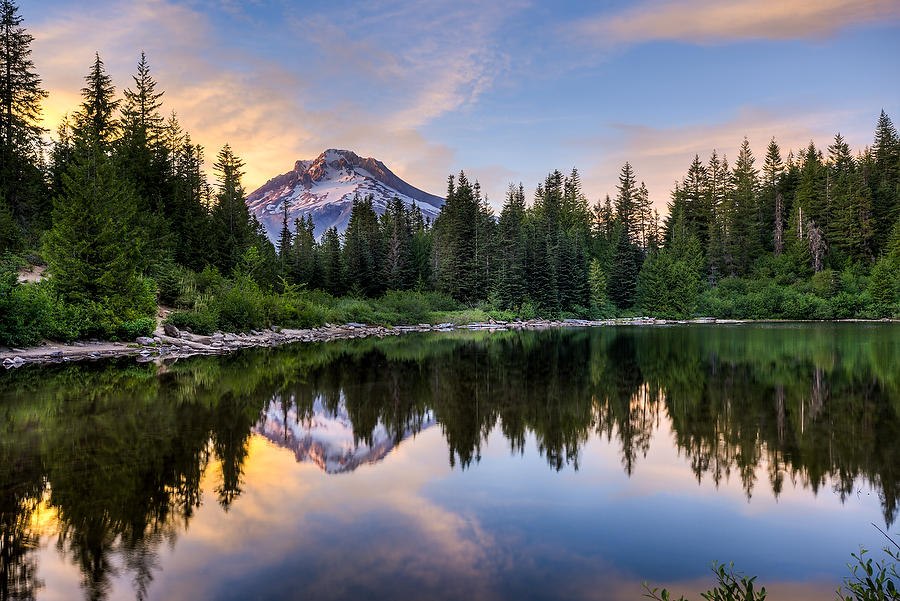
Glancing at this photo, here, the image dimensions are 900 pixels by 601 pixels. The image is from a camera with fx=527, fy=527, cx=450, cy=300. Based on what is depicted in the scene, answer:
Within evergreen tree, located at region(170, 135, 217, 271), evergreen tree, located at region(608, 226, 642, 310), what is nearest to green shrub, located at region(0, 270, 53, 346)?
evergreen tree, located at region(170, 135, 217, 271)

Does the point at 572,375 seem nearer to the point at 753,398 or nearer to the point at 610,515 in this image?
the point at 753,398

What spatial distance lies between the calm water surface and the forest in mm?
12352

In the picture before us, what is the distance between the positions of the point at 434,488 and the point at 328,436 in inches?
130

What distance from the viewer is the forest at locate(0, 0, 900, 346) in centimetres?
2397

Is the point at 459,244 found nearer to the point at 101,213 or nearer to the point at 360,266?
the point at 360,266

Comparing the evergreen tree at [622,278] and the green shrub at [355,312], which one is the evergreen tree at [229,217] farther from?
the evergreen tree at [622,278]

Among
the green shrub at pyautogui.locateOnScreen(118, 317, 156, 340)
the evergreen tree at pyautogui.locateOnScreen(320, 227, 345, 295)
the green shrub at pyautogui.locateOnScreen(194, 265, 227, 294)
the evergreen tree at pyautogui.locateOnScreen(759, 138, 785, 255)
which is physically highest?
the evergreen tree at pyautogui.locateOnScreen(759, 138, 785, 255)

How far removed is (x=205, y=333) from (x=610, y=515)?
1023 inches

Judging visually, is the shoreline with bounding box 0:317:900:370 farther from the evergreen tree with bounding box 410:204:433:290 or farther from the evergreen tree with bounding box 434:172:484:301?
the evergreen tree with bounding box 410:204:433:290

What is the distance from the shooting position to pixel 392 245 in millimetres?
66938

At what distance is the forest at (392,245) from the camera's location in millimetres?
23969

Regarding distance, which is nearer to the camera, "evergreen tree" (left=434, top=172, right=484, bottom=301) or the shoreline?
the shoreline

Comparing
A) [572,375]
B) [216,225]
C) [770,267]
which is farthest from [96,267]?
[770,267]

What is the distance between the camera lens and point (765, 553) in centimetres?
498
